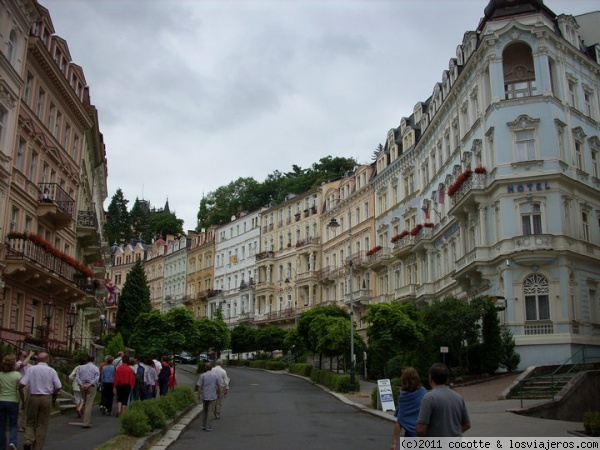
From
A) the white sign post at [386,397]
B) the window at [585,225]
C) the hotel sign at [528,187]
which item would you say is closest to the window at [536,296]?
the window at [585,225]

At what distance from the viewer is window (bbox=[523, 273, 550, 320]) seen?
103 ft

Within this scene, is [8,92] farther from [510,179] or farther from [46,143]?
[510,179]

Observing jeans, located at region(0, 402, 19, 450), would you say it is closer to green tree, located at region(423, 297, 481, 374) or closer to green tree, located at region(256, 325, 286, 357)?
green tree, located at region(423, 297, 481, 374)

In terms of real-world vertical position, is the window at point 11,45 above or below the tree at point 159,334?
above

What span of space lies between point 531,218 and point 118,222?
343 feet

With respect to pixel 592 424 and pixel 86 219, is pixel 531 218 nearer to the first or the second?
pixel 592 424

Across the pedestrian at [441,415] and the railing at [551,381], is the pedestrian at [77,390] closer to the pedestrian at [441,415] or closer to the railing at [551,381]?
the pedestrian at [441,415]

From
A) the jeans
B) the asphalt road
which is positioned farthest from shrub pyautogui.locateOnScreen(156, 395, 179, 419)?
the jeans

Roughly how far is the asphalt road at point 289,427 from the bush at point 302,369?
16781 mm

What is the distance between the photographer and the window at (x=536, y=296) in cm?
3152

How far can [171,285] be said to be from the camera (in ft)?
331

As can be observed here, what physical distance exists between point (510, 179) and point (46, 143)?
890 inches

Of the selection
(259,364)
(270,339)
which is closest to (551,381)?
(259,364)

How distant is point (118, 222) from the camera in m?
126
